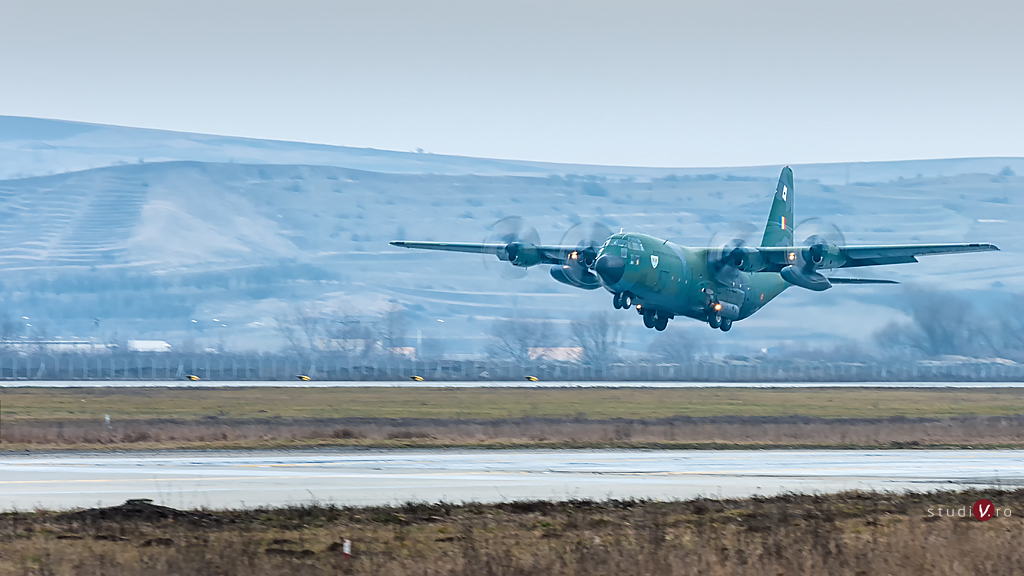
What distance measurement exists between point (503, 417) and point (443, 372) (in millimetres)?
55941

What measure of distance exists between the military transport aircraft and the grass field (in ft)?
19.3

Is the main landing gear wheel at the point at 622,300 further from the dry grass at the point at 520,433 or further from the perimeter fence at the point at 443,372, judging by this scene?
the perimeter fence at the point at 443,372

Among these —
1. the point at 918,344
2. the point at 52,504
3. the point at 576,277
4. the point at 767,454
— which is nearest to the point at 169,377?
the point at 576,277

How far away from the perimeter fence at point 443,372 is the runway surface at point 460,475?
208 ft

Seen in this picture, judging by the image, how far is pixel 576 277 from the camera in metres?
62.3

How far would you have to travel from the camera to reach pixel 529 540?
21.1m

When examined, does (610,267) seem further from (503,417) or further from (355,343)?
(355,343)

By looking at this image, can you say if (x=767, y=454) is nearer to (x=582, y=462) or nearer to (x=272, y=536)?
(x=582, y=462)

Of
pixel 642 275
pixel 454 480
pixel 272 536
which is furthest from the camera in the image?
pixel 642 275

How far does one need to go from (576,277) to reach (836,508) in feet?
122

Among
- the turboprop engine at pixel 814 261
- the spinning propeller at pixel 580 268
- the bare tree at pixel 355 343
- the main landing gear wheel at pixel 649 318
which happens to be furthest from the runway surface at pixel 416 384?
the bare tree at pixel 355 343

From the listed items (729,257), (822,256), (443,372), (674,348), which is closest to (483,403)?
(729,257)

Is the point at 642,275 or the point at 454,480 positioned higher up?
the point at 642,275

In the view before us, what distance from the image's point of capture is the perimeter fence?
105750 millimetres
